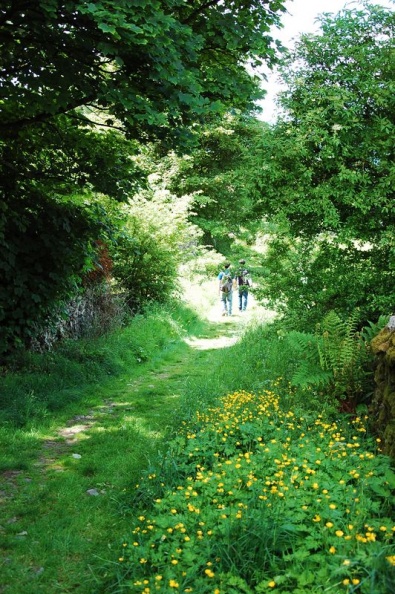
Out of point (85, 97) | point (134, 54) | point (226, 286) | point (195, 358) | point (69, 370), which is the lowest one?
point (195, 358)

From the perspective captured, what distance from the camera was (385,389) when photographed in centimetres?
436

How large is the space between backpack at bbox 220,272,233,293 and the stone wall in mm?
11246

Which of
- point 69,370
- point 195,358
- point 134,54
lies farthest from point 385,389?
point 195,358

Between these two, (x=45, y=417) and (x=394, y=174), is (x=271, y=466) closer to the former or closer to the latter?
(x=45, y=417)

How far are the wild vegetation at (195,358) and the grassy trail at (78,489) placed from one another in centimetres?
2

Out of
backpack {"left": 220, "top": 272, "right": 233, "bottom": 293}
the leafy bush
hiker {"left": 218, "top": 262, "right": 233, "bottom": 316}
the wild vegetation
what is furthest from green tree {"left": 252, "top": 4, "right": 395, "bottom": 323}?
backpack {"left": 220, "top": 272, "right": 233, "bottom": 293}

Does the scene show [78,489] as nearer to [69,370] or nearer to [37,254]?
[69,370]

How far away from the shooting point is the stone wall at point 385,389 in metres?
3.96

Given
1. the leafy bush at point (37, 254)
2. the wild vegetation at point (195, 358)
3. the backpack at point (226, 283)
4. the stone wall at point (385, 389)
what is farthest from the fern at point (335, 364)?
the backpack at point (226, 283)

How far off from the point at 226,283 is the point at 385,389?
39.1 ft

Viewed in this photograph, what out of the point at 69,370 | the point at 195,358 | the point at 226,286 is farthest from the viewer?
the point at 226,286

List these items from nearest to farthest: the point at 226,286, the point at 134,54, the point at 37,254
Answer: the point at 134,54 < the point at 37,254 < the point at 226,286

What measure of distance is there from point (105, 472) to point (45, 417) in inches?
69.1

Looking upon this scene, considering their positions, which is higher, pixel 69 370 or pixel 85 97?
pixel 85 97
